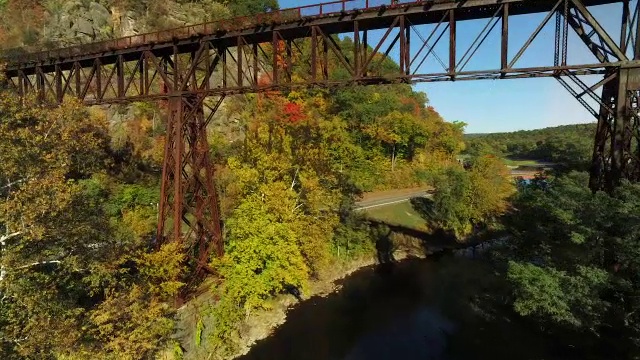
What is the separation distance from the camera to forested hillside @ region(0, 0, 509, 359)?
976 centimetres

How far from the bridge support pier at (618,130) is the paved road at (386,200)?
76.7 feet

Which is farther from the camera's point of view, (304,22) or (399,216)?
(399,216)

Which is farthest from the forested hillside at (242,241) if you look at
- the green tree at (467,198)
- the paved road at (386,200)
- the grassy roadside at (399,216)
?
the paved road at (386,200)

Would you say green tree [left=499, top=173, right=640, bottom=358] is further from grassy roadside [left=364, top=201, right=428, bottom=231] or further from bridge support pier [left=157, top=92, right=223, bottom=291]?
grassy roadside [left=364, top=201, right=428, bottom=231]

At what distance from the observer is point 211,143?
34.7 metres

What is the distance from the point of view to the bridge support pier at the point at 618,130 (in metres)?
11.0

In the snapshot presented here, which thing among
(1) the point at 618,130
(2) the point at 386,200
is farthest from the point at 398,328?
(2) the point at 386,200

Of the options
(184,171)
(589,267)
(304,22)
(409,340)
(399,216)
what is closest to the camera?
(589,267)

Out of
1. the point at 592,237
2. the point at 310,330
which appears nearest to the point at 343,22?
the point at 592,237

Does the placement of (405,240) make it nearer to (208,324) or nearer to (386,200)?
(386,200)

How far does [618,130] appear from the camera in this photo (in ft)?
36.2

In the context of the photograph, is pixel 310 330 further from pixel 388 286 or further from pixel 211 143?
pixel 211 143

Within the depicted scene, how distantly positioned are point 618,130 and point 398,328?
45.1 ft

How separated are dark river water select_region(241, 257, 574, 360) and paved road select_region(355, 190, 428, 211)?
11.1 metres
